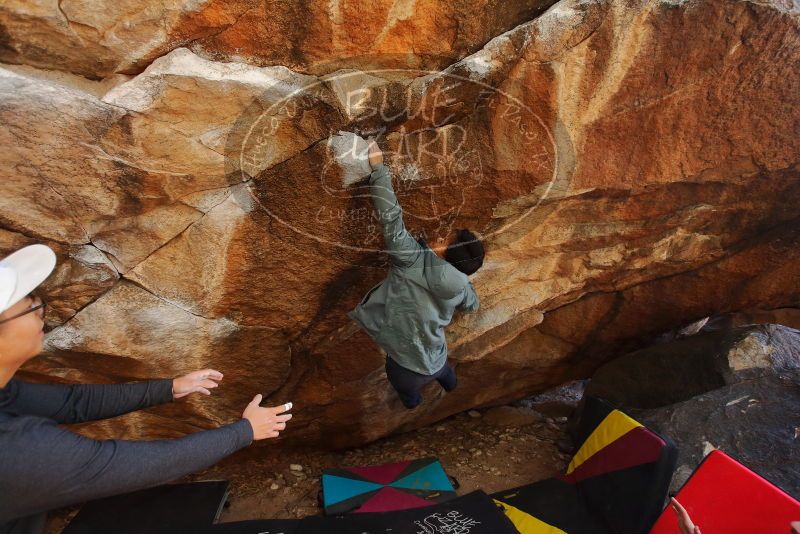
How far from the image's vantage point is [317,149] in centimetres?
227

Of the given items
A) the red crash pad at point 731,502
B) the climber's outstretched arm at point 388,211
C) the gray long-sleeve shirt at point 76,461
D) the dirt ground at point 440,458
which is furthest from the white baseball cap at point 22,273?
the red crash pad at point 731,502

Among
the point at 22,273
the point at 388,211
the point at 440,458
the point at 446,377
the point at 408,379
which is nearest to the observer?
the point at 22,273

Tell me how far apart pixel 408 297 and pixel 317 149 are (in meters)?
0.81

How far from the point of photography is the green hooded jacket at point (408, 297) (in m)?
2.24

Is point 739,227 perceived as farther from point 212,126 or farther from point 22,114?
point 22,114

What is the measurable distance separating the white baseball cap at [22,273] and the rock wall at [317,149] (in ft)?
1.81

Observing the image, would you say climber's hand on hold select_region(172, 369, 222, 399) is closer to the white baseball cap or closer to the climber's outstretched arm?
the white baseball cap

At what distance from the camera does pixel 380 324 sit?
2.48m

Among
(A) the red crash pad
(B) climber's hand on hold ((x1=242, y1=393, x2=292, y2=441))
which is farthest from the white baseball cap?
(A) the red crash pad

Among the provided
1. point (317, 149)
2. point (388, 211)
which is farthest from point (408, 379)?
point (317, 149)

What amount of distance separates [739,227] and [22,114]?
13.6 ft

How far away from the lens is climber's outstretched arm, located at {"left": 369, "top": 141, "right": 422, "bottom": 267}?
7.29ft

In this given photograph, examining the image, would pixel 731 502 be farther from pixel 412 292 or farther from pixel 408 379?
pixel 412 292

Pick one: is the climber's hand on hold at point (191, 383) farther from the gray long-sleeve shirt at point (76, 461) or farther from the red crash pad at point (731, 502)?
the red crash pad at point (731, 502)
